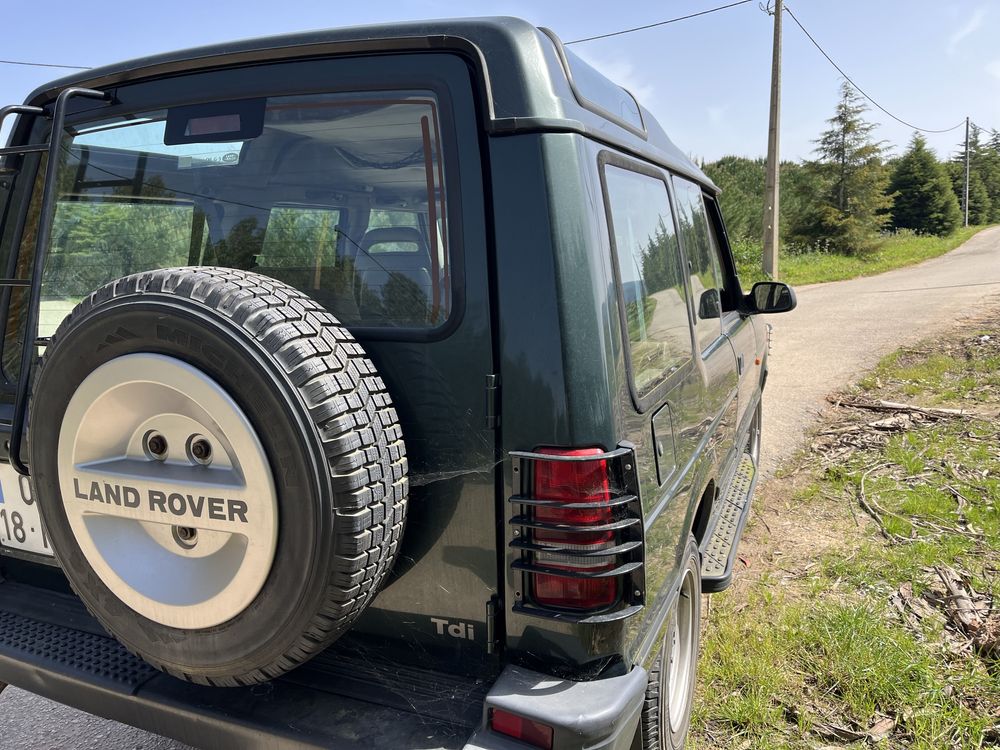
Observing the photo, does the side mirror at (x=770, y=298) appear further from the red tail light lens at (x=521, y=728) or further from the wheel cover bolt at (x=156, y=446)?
the wheel cover bolt at (x=156, y=446)

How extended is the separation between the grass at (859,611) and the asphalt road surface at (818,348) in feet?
2.99

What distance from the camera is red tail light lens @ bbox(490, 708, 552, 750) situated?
61.2 inches

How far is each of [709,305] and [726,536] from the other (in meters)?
1.04

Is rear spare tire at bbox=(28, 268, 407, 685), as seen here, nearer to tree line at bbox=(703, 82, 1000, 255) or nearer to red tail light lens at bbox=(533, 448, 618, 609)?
red tail light lens at bbox=(533, 448, 618, 609)

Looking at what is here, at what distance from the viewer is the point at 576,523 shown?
161cm

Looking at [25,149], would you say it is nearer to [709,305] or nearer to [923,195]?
[709,305]

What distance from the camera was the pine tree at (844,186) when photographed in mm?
30000

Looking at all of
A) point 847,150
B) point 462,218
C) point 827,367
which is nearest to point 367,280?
point 462,218

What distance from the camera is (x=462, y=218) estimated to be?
171 cm

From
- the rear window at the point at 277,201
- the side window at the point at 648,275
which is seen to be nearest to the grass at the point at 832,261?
the side window at the point at 648,275

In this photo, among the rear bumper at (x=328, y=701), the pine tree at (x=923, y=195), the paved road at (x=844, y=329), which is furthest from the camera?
the pine tree at (x=923, y=195)

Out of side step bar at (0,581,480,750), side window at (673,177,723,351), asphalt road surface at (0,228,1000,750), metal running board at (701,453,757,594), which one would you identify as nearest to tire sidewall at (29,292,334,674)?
side step bar at (0,581,480,750)

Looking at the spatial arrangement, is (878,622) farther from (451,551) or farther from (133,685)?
(133,685)

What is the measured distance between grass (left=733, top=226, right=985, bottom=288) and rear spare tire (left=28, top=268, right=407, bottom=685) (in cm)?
1667
